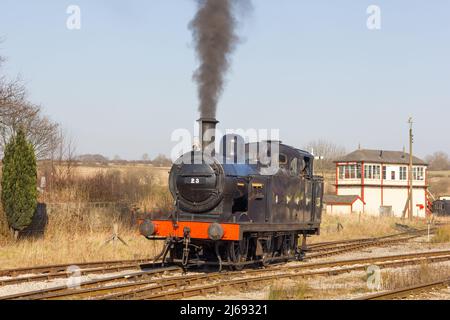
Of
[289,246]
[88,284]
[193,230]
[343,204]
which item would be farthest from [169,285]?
[343,204]

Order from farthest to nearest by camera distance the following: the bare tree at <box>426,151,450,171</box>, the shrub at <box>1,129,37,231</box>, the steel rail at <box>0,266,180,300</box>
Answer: the bare tree at <box>426,151,450,171</box> → the shrub at <box>1,129,37,231</box> → the steel rail at <box>0,266,180,300</box>

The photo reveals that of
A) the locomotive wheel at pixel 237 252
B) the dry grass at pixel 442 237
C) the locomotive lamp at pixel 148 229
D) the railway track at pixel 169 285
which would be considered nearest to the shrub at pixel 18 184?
the locomotive lamp at pixel 148 229

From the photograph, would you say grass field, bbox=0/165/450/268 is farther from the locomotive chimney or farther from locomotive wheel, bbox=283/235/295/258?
the locomotive chimney

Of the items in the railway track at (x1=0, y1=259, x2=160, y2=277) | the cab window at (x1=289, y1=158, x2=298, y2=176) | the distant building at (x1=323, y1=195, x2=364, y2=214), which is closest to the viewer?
the railway track at (x1=0, y1=259, x2=160, y2=277)

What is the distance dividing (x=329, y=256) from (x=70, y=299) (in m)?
9.99

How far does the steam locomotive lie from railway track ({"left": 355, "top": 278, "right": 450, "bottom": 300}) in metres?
3.26

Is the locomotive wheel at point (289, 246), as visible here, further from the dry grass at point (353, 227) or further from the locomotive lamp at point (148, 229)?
the dry grass at point (353, 227)

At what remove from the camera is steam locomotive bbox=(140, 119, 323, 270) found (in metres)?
11.8

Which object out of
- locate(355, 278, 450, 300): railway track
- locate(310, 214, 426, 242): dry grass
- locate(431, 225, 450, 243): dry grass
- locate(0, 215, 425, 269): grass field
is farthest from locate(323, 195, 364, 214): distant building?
locate(355, 278, 450, 300): railway track

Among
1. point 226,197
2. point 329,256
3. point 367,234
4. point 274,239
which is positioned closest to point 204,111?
point 226,197

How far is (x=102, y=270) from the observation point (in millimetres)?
12125

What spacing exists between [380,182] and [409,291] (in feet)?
130
